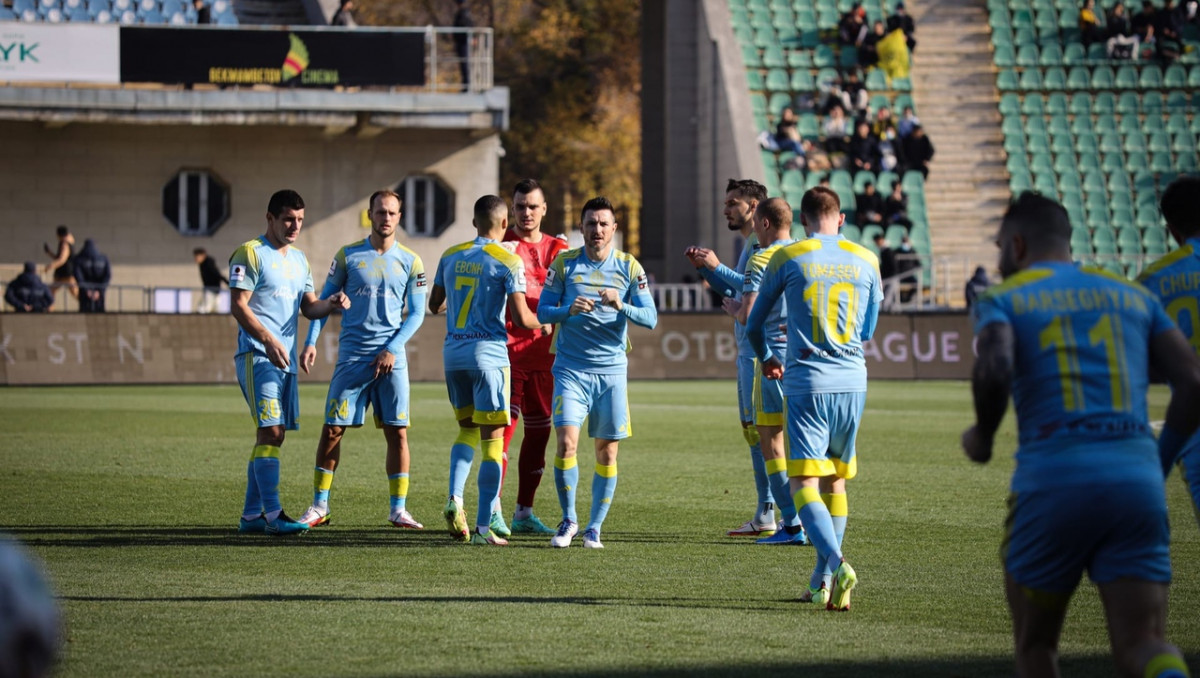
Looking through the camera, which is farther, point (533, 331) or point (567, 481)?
point (533, 331)

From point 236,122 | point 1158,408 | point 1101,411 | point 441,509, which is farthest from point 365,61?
point 1101,411

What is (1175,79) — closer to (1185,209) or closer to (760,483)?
(760,483)

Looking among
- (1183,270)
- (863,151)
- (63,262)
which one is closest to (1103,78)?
(863,151)

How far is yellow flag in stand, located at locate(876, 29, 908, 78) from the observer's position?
37125mm

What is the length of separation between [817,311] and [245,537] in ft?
13.5

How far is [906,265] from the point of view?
31.4 metres

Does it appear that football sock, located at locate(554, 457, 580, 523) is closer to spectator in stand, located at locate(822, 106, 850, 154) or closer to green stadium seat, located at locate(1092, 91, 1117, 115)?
spectator in stand, located at locate(822, 106, 850, 154)

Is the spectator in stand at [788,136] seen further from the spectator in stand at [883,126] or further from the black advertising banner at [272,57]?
the black advertising banner at [272,57]

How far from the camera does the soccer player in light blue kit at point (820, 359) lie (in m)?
7.14

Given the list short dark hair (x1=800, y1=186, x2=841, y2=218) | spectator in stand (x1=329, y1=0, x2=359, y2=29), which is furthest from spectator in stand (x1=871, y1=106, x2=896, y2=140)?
short dark hair (x1=800, y1=186, x2=841, y2=218)

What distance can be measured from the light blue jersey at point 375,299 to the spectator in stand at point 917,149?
26.6 metres

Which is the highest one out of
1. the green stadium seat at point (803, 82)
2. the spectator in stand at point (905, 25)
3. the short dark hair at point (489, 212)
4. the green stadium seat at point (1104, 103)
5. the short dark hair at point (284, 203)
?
the spectator in stand at point (905, 25)

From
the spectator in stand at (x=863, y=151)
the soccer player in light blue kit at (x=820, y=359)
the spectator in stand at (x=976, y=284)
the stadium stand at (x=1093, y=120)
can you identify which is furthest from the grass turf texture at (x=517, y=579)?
the stadium stand at (x=1093, y=120)

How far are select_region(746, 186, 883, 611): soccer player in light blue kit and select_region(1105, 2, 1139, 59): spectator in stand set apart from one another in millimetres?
33101
